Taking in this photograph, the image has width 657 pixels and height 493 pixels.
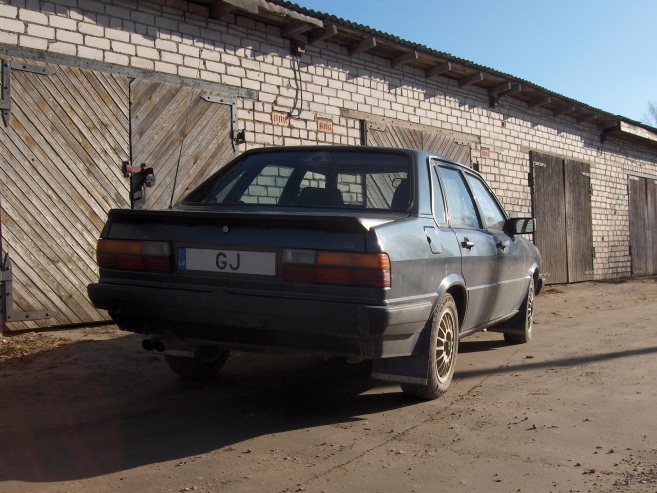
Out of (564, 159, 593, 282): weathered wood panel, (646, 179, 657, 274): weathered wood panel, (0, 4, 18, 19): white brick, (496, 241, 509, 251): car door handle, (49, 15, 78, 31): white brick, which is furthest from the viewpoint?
(646, 179, 657, 274): weathered wood panel

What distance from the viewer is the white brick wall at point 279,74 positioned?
7.04 metres

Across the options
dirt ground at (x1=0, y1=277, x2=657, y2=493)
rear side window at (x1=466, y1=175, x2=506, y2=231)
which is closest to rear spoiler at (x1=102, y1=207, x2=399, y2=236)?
dirt ground at (x1=0, y1=277, x2=657, y2=493)

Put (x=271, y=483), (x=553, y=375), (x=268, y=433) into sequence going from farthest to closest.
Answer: (x=553, y=375), (x=268, y=433), (x=271, y=483)

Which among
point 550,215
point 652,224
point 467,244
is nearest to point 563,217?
point 550,215

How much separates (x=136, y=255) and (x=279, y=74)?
5679 mm

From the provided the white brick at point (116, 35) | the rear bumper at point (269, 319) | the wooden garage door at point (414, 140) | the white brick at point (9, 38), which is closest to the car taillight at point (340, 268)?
the rear bumper at point (269, 319)

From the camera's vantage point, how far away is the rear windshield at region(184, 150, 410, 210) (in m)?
4.29

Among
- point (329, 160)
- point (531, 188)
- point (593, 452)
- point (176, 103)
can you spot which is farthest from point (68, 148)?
point (531, 188)

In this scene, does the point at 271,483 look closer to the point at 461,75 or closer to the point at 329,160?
the point at 329,160

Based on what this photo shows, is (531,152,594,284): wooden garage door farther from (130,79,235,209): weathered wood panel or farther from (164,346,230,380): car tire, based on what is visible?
(164,346,230,380): car tire

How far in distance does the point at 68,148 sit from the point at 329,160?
356 cm

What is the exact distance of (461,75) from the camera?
12.3 metres

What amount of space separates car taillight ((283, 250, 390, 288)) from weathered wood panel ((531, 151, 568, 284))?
11244 mm

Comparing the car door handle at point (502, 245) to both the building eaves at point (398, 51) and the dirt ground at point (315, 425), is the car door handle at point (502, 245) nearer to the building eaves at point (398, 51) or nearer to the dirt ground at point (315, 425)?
the dirt ground at point (315, 425)
